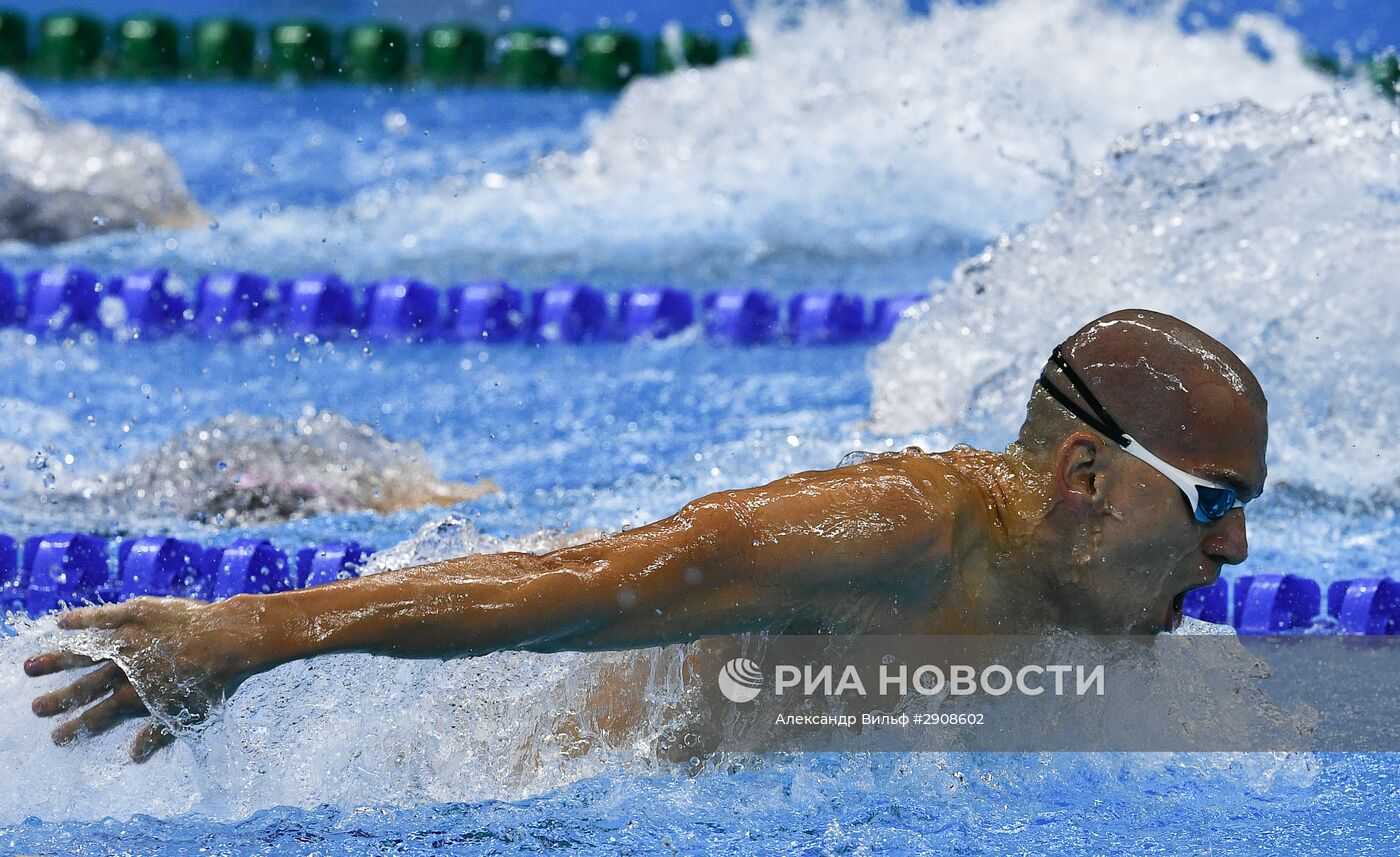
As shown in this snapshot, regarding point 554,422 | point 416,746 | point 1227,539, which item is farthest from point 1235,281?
point 416,746

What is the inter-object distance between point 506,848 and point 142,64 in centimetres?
658

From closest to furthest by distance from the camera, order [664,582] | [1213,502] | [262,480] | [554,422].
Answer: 1. [664,582]
2. [1213,502]
3. [262,480]
4. [554,422]

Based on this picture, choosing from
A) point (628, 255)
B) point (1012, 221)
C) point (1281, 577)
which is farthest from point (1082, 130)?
point (1281, 577)

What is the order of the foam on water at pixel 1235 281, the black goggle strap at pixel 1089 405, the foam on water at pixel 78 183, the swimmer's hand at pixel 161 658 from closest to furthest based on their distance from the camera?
the swimmer's hand at pixel 161 658 → the black goggle strap at pixel 1089 405 → the foam on water at pixel 1235 281 → the foam on water at pixel 78 183

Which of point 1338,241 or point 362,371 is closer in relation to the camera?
point 1338,241

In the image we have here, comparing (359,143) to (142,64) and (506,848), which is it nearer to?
(142,64)

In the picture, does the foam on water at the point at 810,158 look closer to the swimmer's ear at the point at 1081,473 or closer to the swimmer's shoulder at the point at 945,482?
the swimmer's shoulder at the point at 945,482

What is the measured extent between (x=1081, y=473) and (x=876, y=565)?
0.87ft

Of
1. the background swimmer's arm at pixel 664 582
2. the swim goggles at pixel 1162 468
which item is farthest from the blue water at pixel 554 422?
the swim goggles at pixel 1162 468

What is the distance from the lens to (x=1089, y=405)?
1943 millimetres

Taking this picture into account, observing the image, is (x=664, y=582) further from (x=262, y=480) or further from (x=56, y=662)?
(x=262, y=480)

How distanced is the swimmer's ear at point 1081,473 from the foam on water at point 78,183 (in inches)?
174

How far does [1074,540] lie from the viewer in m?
1.97

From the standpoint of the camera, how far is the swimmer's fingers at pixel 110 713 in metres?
1.75
